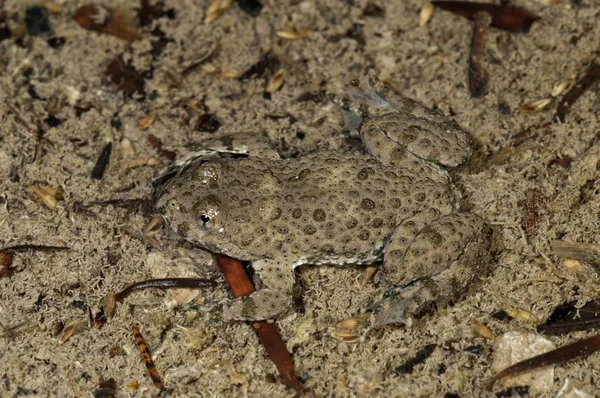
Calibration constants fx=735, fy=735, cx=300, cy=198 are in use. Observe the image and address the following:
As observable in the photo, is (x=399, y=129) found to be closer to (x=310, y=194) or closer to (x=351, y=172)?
(x=351, y=172)

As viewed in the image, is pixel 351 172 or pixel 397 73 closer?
pixel 351 172

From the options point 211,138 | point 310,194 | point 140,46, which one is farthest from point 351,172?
point 140,46

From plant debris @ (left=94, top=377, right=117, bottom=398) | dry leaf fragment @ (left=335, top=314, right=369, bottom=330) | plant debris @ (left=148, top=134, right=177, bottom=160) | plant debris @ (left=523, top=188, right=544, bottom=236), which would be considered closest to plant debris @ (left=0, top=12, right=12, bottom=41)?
plant debris @ (left=148, top=134, right=177, bottom=160)

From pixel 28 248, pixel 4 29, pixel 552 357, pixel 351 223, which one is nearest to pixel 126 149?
pixel 28 248

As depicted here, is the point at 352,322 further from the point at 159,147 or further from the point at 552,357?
the point at 159,147

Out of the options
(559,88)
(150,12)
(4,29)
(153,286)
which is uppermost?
(559,88)

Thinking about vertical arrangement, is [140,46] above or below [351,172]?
below

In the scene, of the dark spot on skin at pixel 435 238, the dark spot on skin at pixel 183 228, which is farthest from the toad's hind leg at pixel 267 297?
the dark spot on skin at pixel 435 238
